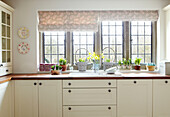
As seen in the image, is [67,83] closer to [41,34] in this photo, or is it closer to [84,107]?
[84,107]

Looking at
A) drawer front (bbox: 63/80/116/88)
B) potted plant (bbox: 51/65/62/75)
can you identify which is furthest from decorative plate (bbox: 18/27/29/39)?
drawer front (bbox: 63/80/116/88)

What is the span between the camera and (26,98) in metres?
3.39

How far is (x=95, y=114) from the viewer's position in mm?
3400

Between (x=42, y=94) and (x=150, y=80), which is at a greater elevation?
(x=150, y=80)

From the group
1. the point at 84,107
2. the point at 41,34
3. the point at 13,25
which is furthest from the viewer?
the point at 41,34

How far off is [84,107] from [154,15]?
2405 millimetres

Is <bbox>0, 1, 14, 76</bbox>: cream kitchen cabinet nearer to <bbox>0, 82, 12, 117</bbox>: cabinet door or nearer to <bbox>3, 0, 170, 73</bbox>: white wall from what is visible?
<bbox>3, 0, 170, 73</bbox>: white wall

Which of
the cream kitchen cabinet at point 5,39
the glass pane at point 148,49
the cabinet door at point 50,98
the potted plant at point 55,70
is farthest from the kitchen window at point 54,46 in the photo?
the glass pane at point 148,49

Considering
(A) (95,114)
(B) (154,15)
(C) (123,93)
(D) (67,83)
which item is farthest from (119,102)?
(B) (154,15)

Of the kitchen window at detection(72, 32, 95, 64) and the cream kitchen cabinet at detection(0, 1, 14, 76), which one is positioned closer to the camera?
the cream kitchen cabinet at detection(0, 1, 14, 76)

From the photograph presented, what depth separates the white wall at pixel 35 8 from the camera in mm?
3975

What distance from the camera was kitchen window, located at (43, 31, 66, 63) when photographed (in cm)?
430

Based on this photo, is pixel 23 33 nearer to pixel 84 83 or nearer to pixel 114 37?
pixel 84 83

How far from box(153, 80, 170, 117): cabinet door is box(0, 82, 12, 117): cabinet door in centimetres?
249
